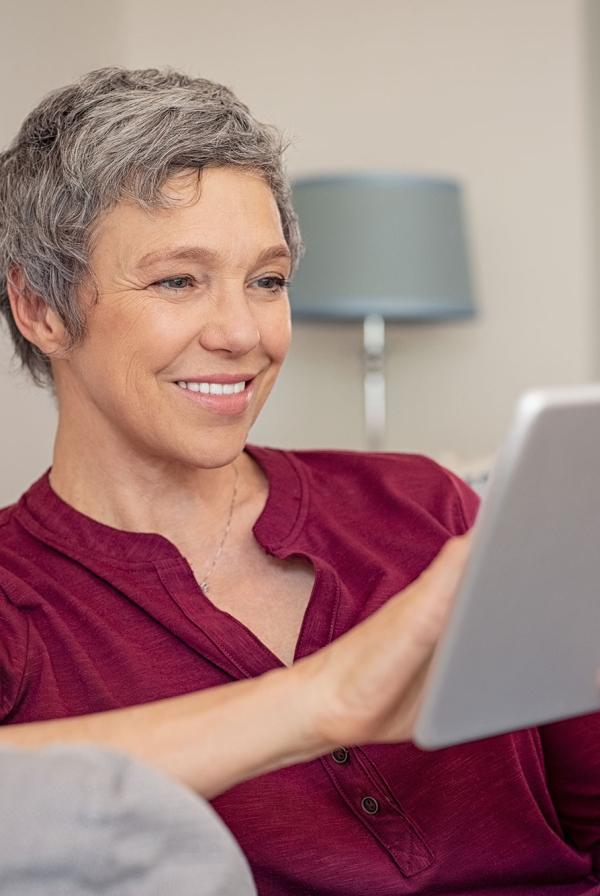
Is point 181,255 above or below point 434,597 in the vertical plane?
above

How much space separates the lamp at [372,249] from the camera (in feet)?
10.8

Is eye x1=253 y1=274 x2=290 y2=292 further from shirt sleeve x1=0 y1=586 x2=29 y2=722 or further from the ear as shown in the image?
shirt sleeve x1=0 y1=586 x2=29 y2=722

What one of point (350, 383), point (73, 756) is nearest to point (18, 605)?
point (73, 756)

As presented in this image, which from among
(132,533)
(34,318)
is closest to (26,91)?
(34,318)

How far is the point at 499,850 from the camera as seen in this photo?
1.30m

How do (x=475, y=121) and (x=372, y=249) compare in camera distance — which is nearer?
(x=372, y=249)

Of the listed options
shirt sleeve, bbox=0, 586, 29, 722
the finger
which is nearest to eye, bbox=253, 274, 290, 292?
shirt sleeve, bbox=0, 586, 29, 722

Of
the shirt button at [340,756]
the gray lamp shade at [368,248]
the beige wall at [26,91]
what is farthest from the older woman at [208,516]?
the gray lamp shade at [368,248]

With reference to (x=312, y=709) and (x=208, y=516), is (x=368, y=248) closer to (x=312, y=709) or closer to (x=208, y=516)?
(x=208, y=516)

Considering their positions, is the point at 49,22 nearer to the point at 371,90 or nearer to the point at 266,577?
the point at 371,90

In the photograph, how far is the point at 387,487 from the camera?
5.21 ft

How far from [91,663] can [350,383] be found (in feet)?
8.38

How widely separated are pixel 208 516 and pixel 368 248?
6.08ft

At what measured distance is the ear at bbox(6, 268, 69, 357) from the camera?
152cm
